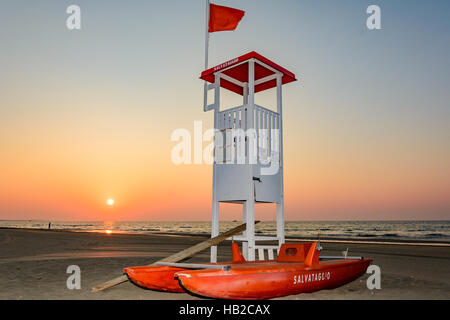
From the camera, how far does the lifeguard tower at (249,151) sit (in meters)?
7.80

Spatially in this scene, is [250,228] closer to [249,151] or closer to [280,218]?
[280,218]

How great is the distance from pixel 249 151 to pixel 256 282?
3261 millimetres

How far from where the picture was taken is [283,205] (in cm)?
845

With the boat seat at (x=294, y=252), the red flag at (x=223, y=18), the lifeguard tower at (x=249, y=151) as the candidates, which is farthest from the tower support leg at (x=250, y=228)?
the red flag at (x=223, y=18)

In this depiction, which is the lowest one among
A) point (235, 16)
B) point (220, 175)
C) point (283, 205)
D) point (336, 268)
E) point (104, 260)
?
point (104, 260)

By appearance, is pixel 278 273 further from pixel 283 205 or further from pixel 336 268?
pixel 283 205

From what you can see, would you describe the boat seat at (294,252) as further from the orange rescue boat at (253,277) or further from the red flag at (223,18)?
the red flag at (223,18)

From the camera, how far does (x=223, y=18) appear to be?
9492 mm

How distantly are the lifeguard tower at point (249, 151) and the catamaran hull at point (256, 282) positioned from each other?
1.63m

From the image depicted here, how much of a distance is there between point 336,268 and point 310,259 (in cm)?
84

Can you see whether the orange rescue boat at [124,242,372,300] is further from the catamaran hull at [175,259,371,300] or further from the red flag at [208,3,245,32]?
the red flag at [208,3,245,32]

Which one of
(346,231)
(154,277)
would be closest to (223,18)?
(154,277)

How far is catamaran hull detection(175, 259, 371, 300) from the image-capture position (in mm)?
4934
